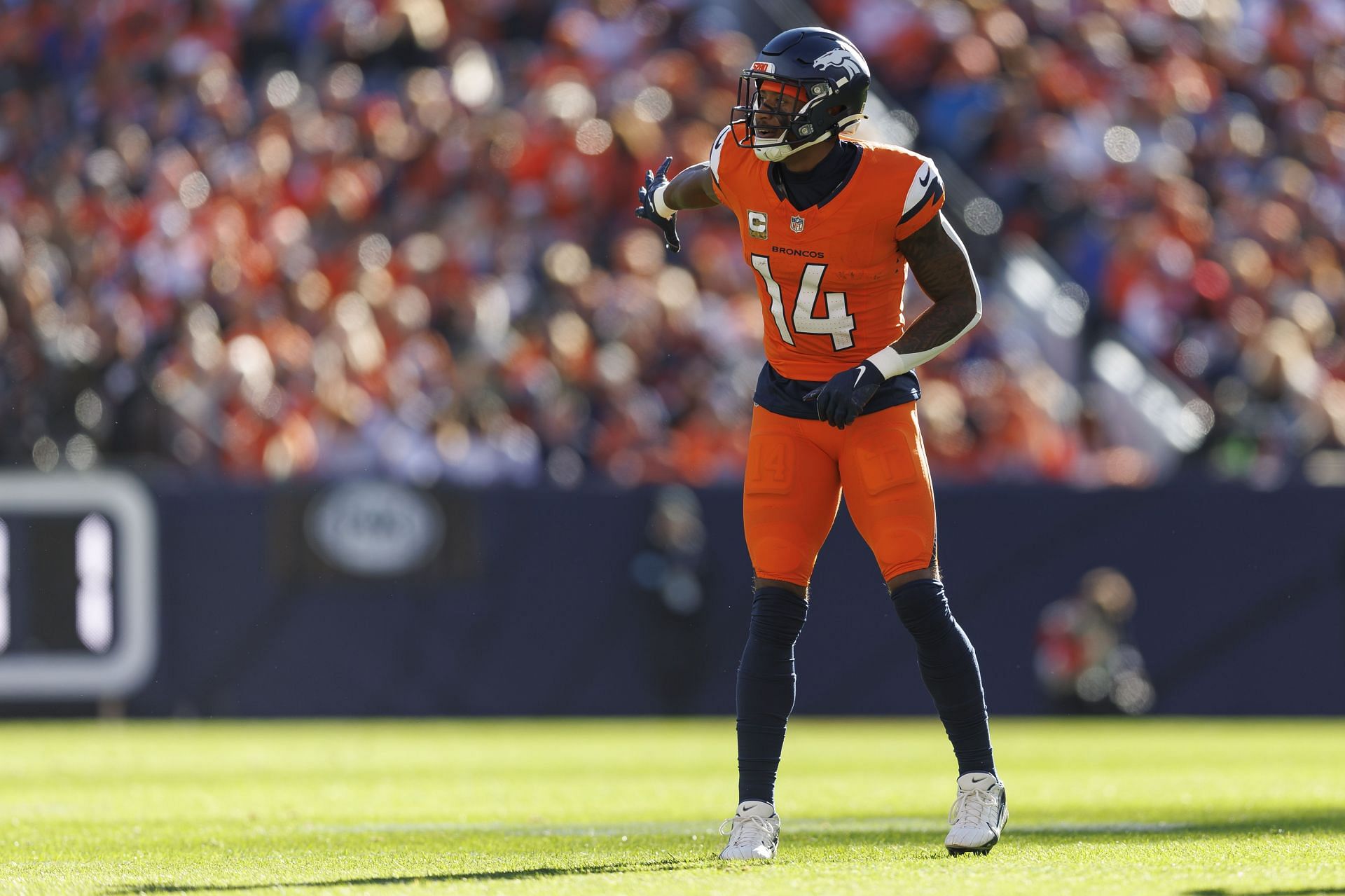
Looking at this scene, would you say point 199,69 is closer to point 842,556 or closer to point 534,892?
point 842,556

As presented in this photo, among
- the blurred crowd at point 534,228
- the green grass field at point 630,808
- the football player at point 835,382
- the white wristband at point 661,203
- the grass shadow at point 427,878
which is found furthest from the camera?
the blurred crowd at point 534,228

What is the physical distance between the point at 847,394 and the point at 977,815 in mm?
1135

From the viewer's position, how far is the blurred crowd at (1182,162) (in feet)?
46.8

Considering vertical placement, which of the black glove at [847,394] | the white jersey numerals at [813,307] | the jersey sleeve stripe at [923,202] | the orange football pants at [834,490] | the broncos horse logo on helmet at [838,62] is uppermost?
the broncos horse logo on helmet at [838,62]

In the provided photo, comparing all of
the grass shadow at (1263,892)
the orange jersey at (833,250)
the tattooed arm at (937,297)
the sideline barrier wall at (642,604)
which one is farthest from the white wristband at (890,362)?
the sideline barrier wall at (642,604)

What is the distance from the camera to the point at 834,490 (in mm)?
5508

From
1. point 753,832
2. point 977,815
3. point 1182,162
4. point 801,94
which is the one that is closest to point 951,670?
point 977,815

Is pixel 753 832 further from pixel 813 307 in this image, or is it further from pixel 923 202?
pixel 923 202

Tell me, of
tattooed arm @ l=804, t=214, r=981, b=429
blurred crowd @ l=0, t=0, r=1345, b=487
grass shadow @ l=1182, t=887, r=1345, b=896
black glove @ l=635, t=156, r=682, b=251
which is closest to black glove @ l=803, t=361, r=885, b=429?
tattooed arm @ l=804, t=214, r=981, b=429

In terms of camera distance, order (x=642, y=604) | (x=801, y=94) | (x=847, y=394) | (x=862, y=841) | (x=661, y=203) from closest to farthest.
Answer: (x=847, y=394)
(x=801, y=94)
(x=862, y=841)
(x=661, y=203)
(x=642, y=604)

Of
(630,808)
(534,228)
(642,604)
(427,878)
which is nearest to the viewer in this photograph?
(427,878)

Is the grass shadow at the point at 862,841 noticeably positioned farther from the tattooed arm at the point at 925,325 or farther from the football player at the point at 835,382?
the tattooed arm at the point at 925,325

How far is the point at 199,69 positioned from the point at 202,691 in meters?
5.12

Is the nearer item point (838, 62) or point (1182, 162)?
point (838, 62)
